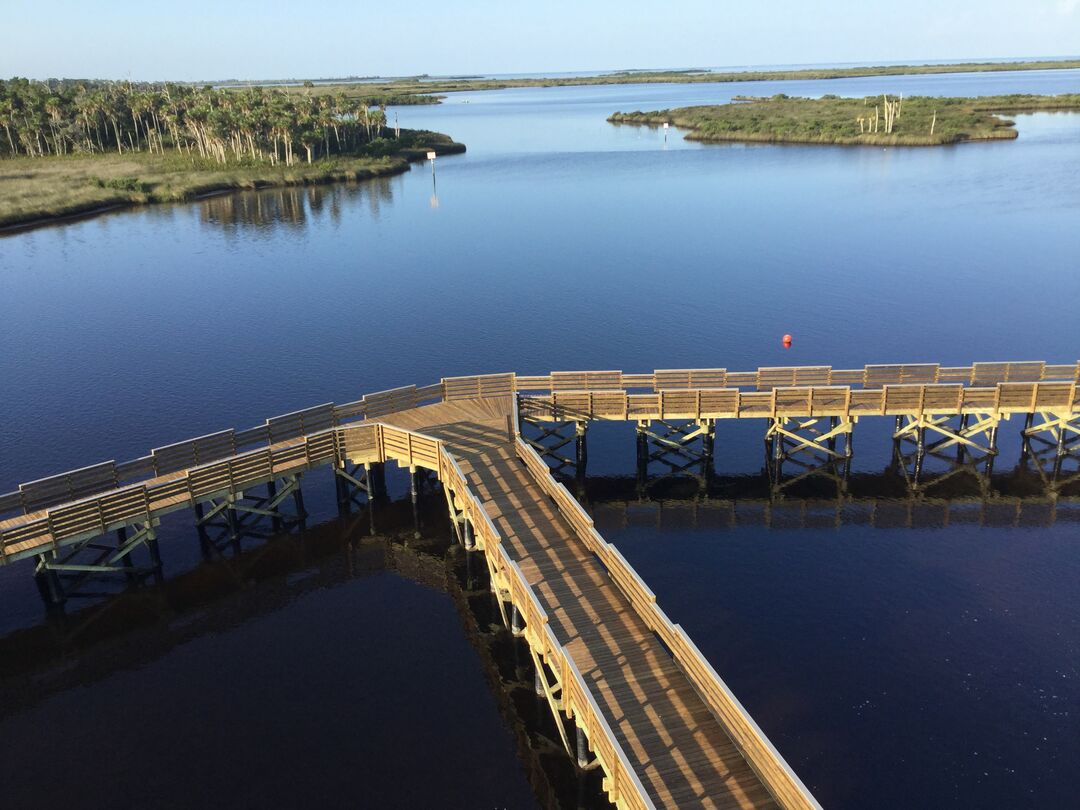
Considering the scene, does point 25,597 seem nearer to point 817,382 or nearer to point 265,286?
point 817,382

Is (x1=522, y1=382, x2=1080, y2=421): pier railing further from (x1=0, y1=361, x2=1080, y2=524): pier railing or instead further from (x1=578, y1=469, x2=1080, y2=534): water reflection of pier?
(x1=578, y1=469, x2=1080, y2=534): water reflection of pier

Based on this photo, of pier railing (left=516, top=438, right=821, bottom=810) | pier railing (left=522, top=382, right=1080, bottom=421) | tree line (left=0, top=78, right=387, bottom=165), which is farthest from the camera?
tree line (left=0, top=78, right=387, bottom=165)

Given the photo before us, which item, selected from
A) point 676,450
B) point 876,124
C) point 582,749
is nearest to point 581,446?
point 676,450

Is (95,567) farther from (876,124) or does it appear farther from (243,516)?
(876,124)

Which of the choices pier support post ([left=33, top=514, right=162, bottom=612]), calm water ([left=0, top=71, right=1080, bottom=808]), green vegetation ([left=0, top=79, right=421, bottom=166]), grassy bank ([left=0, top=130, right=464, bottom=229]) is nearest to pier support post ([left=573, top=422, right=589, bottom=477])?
calm water ([left=0, top=71, right=1080, bottom=808])

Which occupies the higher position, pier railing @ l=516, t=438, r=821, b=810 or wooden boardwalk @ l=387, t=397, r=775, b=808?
pier railing @ l=516, t=438, r=821, b=810

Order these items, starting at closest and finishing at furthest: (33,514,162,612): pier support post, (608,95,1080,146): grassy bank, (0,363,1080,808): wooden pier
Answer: (0,363,1080,808): wooden pier < (33,514,162,612): pier support post < (608,95,1080,146): grassy bank

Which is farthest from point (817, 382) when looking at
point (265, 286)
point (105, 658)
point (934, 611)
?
point (265, 286)
